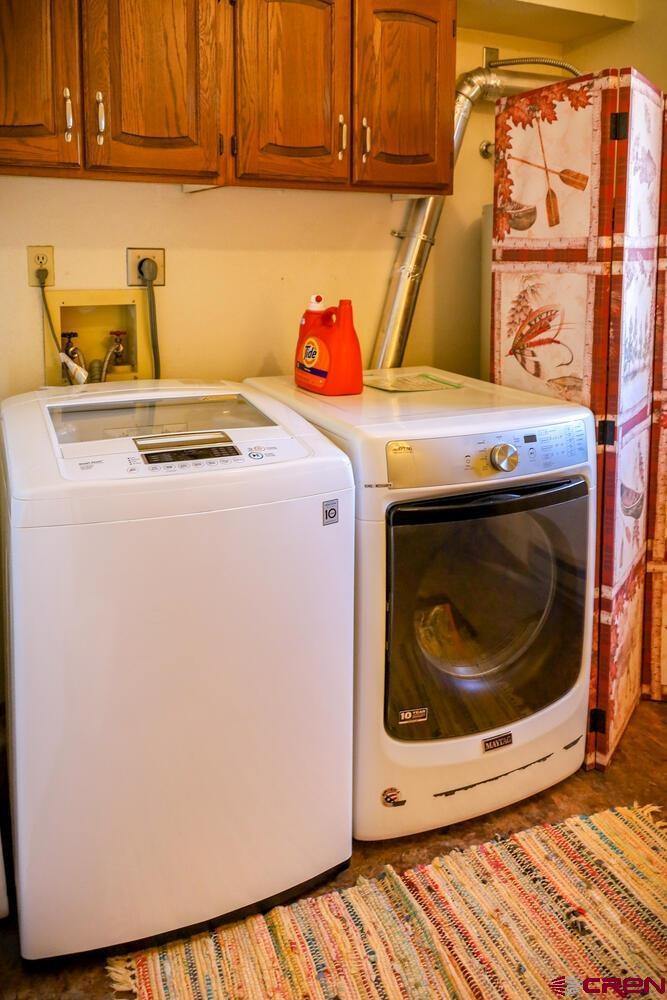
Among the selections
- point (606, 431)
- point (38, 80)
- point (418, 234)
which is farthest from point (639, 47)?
point (38, 80)

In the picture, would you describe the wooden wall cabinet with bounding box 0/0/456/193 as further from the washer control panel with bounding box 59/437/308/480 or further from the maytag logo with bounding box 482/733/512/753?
the maytag logo with bounding box 482/733/512/753

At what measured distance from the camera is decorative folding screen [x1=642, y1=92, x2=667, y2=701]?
2.41 meters

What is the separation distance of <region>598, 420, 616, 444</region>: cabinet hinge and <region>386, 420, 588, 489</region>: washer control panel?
5.3 inches

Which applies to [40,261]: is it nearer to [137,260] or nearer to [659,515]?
[137,260]

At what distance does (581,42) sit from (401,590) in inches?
83.3

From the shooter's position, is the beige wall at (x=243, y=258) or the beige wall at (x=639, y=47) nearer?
the beige wall at (x=243, y=258)

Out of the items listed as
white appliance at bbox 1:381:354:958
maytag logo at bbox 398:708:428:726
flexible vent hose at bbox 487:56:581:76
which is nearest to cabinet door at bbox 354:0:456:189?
flexible vent hose at bbox 487:56:581:76

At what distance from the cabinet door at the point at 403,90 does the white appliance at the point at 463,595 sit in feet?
2.07

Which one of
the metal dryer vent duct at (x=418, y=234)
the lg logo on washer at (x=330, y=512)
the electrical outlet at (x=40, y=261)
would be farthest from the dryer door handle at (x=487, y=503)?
the electrical outlet at (x=40, y=261)

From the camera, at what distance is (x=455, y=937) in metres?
1.80

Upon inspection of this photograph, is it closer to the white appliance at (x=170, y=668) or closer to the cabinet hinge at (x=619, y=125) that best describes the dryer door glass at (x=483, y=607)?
the white appliance at (x=170, y=668)

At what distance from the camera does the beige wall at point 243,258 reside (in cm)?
233

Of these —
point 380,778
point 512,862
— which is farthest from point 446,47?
point 512,862

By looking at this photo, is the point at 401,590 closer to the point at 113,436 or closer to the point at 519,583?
the point at 519,583
